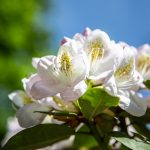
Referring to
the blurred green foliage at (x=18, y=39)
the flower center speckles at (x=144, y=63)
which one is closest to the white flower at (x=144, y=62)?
the flower center speckles at (x=144, y=63)

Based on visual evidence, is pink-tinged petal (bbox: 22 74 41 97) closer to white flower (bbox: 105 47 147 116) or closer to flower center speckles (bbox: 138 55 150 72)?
white flower (bbox: 105 47 147 116)

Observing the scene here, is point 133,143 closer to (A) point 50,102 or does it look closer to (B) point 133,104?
(B) point 133,104

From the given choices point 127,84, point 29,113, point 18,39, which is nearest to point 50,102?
point 29,113

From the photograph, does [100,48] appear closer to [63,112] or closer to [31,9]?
[63,112]

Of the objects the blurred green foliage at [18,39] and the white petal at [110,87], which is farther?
the blurred green foliage at [18,39]

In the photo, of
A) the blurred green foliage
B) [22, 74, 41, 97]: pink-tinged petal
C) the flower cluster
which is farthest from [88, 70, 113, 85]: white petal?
the blurred green foliage

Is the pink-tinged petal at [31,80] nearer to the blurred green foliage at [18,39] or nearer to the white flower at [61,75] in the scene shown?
the white flower at [61,75]
